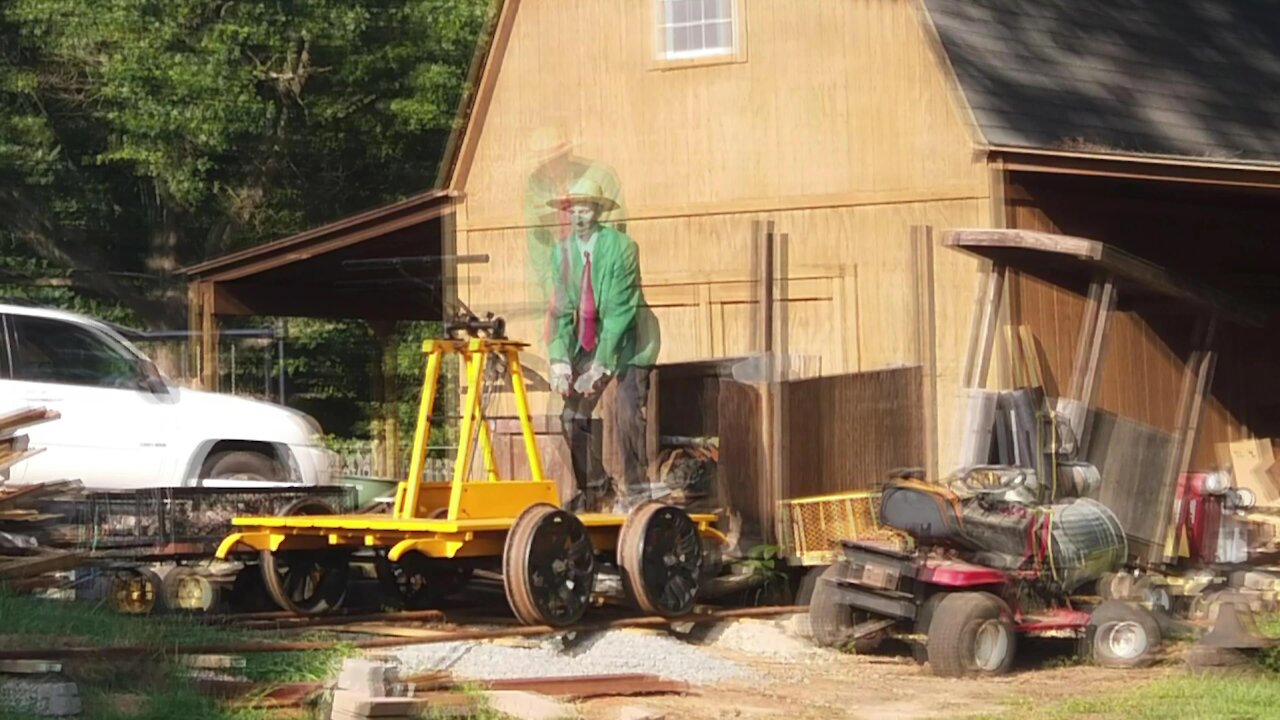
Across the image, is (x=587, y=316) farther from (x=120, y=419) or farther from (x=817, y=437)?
(x=120, y=419)

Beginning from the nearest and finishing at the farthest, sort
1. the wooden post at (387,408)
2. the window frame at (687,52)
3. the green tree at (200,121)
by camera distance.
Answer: the window frame at (687,52) < the wooden post at (387,408) < the green tree at (200,121)

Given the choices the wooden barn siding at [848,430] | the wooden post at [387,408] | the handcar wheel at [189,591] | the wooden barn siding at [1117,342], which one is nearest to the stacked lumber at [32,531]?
the handcar wheel at [189,591]

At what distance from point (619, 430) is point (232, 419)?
3.53 m

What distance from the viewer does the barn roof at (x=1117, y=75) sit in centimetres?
1521

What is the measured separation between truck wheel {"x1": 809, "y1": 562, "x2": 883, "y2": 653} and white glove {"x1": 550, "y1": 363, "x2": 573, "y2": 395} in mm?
2382

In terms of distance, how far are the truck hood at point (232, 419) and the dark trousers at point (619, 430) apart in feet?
10.0

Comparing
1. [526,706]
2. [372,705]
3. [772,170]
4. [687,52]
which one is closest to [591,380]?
[772,170]

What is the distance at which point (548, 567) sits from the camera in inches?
460

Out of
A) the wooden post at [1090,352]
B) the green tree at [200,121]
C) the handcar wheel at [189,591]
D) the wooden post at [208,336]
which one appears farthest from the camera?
the green tree at [200,121]

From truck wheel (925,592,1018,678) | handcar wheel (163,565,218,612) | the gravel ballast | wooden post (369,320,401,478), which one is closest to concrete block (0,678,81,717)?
the gravel ballast

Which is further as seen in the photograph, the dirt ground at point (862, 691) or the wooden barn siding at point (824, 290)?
the wooden barn siding at point (824, 290)

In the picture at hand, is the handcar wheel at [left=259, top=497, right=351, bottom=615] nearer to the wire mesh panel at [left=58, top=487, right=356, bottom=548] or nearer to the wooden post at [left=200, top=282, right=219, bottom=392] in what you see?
the wire mesh panel at [left=58, top=487, right=356, bottom=548]

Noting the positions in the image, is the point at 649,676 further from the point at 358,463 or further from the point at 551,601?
the point at 358,463

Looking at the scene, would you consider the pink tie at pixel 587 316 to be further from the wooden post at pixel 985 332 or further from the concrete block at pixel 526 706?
the concrete block at pixel 526 706
